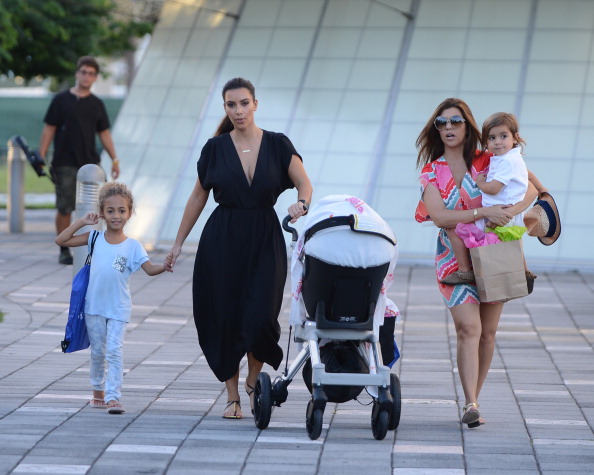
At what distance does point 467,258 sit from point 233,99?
149cm

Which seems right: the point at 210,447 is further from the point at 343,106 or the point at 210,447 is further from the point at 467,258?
the point at 343,106

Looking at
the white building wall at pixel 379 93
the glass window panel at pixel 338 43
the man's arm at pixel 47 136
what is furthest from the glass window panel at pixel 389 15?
the man's arm at pixel 47 136

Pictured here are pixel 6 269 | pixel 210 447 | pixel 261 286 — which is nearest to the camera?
pixel 210 447

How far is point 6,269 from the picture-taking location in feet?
43.1

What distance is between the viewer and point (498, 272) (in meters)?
6.56

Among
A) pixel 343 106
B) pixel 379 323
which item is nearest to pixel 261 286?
pixel 379 323

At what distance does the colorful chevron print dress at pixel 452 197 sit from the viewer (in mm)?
6688

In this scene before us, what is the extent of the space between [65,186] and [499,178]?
310 inches

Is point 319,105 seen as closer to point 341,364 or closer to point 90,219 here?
point 90,219

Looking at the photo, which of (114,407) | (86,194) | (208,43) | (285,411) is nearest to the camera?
(114,407)

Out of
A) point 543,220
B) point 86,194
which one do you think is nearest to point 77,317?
point 543,220

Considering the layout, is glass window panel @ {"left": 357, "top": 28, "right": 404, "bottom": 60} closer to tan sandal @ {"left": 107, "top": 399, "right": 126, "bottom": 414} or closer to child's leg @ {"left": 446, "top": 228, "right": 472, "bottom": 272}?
child's leg @ {"left": 446, "top": 228, "right": 472, "bottom": 272}

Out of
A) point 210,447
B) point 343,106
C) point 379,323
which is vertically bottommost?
point 210,447

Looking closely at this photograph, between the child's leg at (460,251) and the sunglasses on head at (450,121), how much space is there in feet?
1.78
